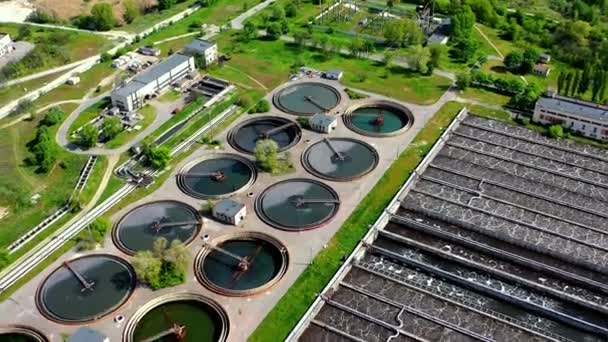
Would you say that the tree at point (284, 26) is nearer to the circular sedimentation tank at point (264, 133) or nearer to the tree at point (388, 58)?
the tree at point (388, 58)

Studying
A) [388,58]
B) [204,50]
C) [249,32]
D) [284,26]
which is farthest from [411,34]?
[204,50]

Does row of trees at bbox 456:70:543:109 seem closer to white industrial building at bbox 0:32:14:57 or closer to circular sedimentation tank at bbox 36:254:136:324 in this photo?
circular sedimentation tank at bbox 36:254:136:324

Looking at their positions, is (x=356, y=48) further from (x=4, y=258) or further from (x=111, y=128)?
(x=4, y=258)

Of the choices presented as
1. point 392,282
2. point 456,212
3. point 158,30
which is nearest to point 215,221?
point 392,282

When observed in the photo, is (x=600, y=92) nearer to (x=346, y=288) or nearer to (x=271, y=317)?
(x=346, y=288)

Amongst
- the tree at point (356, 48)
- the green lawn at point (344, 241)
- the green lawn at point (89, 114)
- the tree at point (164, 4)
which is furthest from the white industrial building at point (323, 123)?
the tree at point (164, 4)

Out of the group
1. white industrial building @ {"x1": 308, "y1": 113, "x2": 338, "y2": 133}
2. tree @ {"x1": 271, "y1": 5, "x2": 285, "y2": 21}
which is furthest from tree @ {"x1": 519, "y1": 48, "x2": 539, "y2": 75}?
tree @ {"x1": 271, "y1": 5, "x2": 285, "y2": 21}
